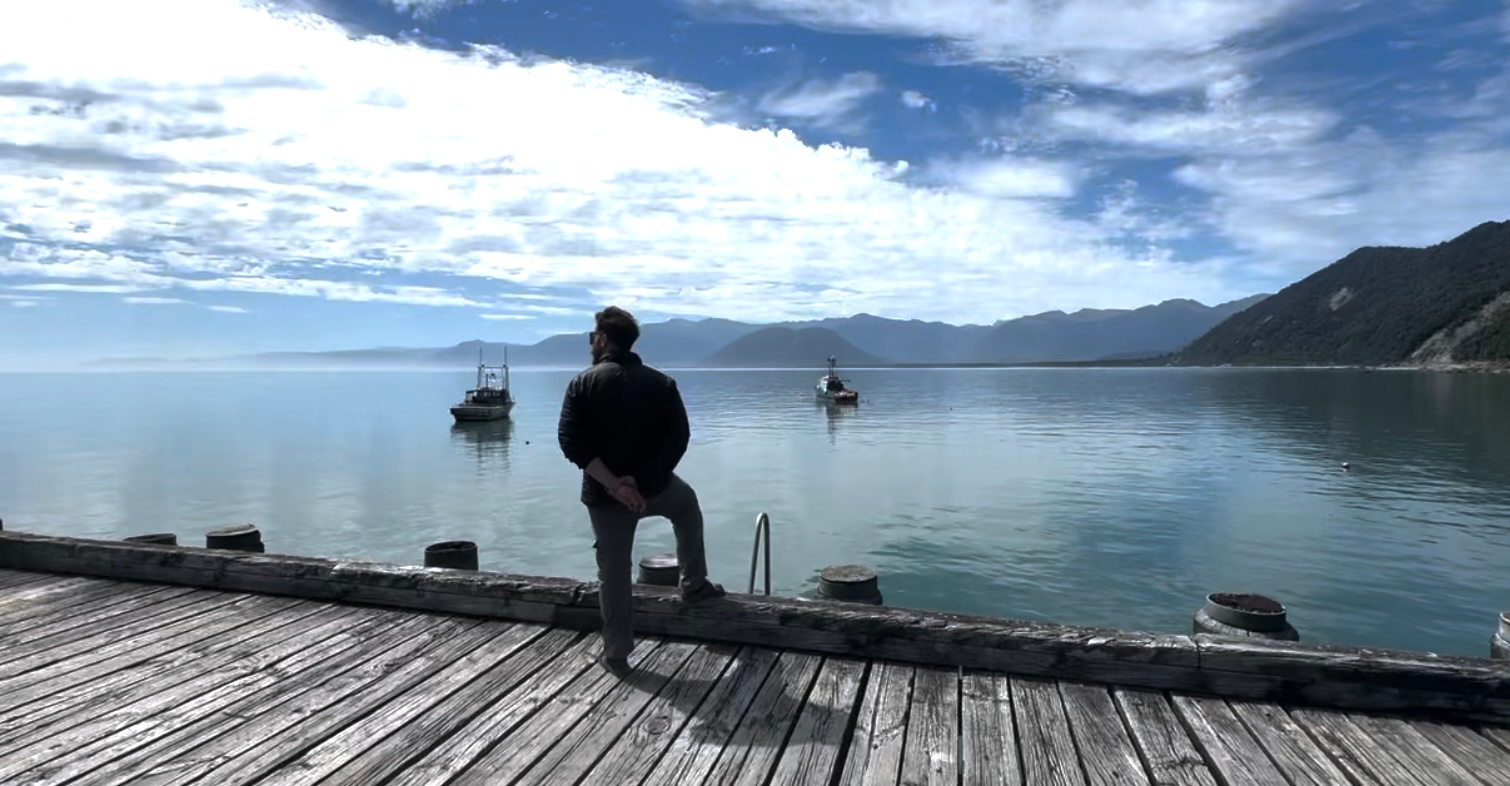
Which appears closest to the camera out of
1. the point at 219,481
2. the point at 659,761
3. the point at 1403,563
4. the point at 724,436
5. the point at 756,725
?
the point at 659,761

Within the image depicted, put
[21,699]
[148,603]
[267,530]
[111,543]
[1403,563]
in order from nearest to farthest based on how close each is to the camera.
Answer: [21,699] < [148,603] < [111,543] < [1403,563] < [267,530]

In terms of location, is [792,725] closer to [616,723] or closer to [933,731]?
[933,731]

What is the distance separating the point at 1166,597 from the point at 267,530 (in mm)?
29622

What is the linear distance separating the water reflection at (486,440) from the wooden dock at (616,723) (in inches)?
1700

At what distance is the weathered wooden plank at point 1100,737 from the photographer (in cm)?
372

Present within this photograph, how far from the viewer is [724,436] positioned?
2576 inches

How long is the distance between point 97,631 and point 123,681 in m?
1.30

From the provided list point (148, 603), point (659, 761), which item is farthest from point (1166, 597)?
point (148, 603)

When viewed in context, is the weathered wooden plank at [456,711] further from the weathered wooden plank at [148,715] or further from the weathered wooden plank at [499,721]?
the weathered wooden plank at [148,715]

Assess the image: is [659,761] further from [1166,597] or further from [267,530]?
[267,530]

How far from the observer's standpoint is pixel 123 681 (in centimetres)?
486

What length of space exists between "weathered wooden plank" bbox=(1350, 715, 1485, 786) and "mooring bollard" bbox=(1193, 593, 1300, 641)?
4.62 metres

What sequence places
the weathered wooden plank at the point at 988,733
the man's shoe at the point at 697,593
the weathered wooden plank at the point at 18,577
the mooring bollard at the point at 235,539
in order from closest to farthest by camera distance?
the weathered wooden plank at the point at 988,733 < the man's shoe at the point at 697,593 < the weathered wooden plank at the point at 18,577 < the mooring bollard at the point at 235,539

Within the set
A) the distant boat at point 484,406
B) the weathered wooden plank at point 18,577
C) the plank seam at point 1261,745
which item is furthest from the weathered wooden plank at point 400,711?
the distant boat at point 484,406
